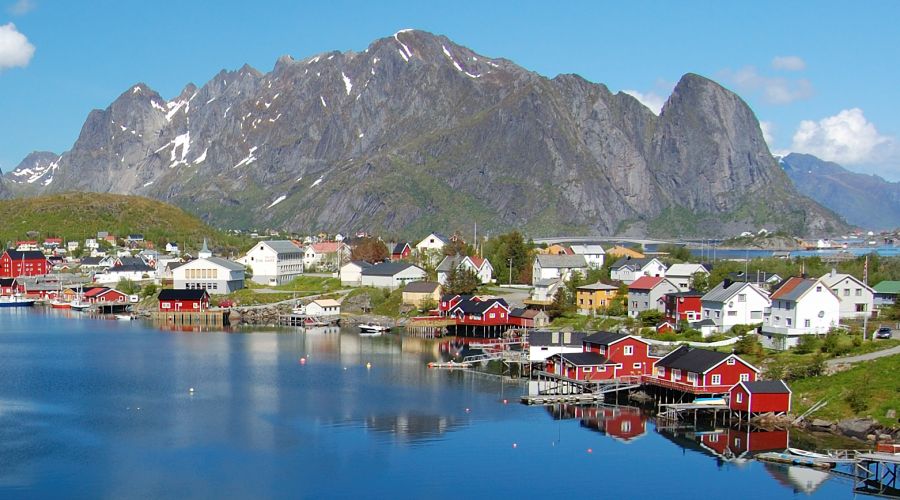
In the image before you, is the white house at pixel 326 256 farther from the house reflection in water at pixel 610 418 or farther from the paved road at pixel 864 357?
the paved road at pixel 864 357

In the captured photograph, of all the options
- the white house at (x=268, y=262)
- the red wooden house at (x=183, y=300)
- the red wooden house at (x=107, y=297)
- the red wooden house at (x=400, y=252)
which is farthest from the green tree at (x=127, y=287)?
the red wooden house at (x=400, y=252)

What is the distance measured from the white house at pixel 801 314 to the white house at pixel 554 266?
26.5 meters

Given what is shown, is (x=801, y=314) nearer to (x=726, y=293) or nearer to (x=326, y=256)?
(x=726, y=293)

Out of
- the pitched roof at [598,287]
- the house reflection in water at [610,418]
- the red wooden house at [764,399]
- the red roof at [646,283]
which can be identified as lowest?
the house reflection in water at [610,418]

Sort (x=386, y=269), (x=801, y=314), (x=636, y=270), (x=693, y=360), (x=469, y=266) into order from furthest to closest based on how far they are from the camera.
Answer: (x=469, y=266) → (x=386, y=269) → (x=636, y=270) → (x=801, y=314) → (x=693, y=360)

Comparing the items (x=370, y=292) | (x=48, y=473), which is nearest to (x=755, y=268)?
(x=370, y=292)

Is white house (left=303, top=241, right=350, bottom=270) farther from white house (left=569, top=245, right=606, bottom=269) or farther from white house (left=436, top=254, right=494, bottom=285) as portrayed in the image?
white house (left=569, top=245, right=606, bottom=269)

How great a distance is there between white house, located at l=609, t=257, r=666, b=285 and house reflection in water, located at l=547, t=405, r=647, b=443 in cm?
2918

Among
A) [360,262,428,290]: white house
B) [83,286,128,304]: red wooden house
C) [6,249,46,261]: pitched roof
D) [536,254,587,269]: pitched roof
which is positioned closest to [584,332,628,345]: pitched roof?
[536,254,587,269]: pitched roof

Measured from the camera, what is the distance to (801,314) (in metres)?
38.4

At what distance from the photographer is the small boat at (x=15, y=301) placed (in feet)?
239

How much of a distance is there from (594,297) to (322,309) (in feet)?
57.1

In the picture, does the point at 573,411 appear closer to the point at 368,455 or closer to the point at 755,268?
the point at 368,455

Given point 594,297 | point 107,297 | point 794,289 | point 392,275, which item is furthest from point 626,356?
point 107,297
